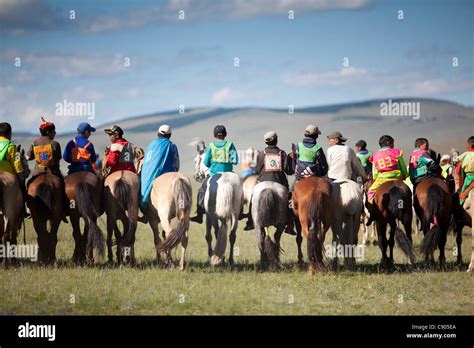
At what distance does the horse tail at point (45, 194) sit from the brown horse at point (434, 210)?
668 cm

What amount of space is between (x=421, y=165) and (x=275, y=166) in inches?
115

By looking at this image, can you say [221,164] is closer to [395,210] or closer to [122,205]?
[122,205]

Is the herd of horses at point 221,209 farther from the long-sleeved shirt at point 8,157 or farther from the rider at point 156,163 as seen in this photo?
the long-sleeved shirt at point 8,157

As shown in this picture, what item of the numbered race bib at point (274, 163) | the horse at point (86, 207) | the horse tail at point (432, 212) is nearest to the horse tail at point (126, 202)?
the horse at point (86, 207)

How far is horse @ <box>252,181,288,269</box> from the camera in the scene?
44.2 feet

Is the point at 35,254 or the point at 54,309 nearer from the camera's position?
the point at 54,309

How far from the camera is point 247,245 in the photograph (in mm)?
18375

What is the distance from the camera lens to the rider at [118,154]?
1451 centimetres

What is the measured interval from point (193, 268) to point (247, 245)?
461cm

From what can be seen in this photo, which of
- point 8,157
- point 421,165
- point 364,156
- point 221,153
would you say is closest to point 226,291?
point 221,153

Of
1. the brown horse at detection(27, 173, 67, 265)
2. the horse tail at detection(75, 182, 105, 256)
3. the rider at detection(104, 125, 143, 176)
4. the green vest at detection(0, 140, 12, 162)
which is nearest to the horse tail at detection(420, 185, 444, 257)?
the rider at detection(104, 125, 143, 176)

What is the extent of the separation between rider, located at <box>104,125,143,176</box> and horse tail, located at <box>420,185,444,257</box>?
5.65 m
